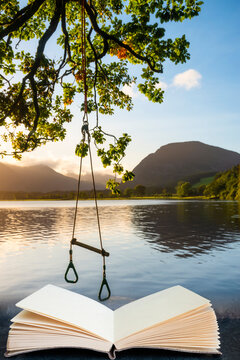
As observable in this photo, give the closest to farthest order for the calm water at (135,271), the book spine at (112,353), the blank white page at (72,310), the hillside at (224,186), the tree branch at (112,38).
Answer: the book spine at (112,353)
the blank white page at (72,310)
the calm water at (135,271)
the tree branch at (112,38)
the hillside at (224,186)

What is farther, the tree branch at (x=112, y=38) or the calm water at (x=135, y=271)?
the tree branch at (x=112, y=38)

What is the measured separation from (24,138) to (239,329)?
10.2 m

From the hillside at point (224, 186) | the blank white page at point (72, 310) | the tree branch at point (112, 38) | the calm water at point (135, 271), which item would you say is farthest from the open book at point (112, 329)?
the hillside at point (224, 186)

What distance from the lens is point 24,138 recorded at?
11938mm

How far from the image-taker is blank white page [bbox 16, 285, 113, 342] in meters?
2.58

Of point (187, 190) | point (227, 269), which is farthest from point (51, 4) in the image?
point (187, 190)

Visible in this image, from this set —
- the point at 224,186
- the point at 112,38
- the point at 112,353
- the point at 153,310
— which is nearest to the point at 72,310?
the point at 112,353

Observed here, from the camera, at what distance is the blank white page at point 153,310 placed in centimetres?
263

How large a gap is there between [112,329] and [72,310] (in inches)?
15.9

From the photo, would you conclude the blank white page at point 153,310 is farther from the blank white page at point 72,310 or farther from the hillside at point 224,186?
the hillside at point 224,186

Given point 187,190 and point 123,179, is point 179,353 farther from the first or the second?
point 187,190

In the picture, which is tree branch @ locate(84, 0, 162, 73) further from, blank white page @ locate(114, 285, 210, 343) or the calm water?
blank white page @ locate(114, 285, 210, 343)

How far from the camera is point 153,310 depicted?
2871 mm

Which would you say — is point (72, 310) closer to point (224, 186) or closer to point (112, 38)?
point (112, 38)
